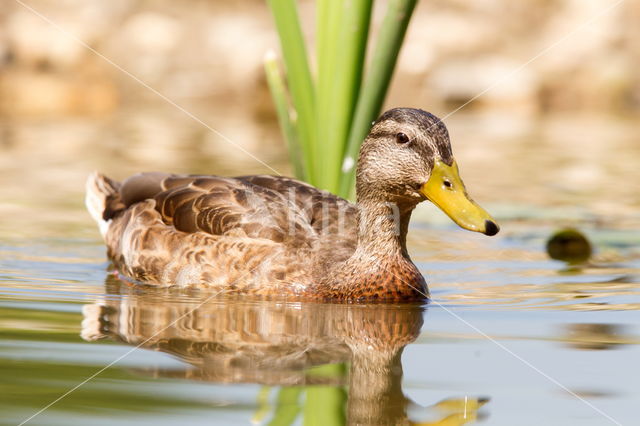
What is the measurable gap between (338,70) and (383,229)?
1257 mm

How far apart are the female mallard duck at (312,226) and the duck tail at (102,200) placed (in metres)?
0.68

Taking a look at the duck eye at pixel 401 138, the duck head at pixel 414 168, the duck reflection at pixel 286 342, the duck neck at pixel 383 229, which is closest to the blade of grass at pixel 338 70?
the duck head at pixel 414 168

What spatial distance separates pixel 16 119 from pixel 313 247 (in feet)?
38.3

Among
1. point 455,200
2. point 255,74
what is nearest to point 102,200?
point 455,200

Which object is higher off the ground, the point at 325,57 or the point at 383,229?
the point at 325,57

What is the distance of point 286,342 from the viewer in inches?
214

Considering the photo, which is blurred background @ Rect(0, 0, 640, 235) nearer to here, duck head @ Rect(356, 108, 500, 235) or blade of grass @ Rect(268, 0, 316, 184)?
blade of grass @ Rect(268, 0, 316, 184)

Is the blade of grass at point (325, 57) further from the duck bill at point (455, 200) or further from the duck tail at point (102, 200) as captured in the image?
the duck tail at point (102, 200)

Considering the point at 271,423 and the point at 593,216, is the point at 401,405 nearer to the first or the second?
the point at 271,423

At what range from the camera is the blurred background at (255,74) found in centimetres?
1653

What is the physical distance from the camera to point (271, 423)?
3930mm

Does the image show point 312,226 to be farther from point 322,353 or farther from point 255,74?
point 255,74

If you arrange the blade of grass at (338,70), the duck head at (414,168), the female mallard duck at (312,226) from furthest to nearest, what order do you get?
the blade of grass at (338,70), the female mallard duck at (312,226), the duck head at (414,168)

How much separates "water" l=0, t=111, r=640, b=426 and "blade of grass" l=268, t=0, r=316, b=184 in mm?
1408
